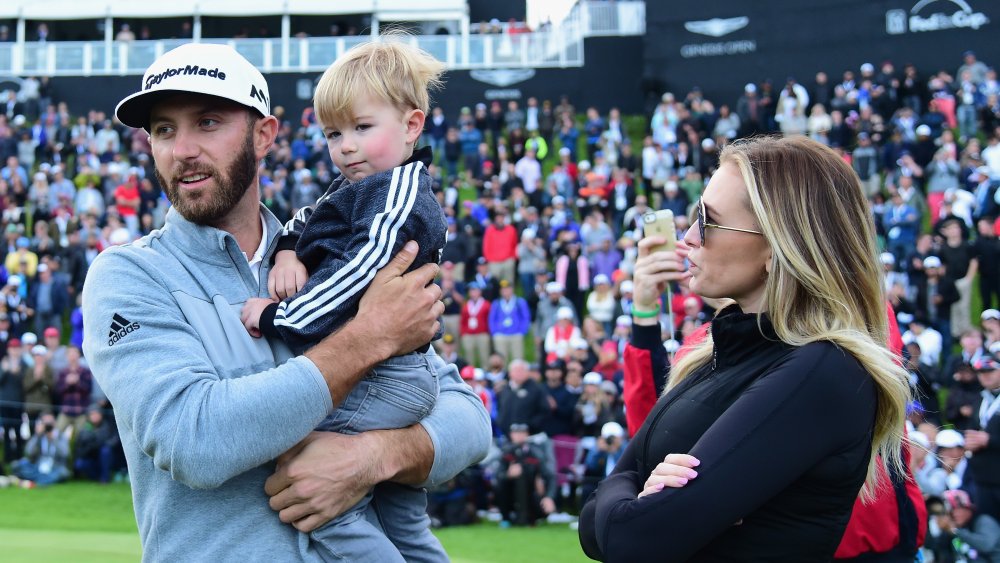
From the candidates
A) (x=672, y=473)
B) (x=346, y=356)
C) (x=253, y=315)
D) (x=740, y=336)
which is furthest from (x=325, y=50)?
(x=672, y=473)

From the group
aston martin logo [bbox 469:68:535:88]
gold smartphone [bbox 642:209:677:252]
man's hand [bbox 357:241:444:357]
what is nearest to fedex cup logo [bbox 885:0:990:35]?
aston martin logo [bbox 469:68:535:88]

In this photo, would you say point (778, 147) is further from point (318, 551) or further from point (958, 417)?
point (958, 417)

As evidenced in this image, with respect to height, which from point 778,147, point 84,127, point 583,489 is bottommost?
point 583,489

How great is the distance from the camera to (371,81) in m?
3.14

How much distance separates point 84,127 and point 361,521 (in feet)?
82.4

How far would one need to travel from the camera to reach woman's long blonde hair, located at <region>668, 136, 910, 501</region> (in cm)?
244

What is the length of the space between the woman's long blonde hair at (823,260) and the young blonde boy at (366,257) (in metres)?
0.87

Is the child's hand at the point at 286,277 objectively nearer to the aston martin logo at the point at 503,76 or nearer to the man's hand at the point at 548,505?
the man's hand at the point at 548,505

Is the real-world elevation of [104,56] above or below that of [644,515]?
above

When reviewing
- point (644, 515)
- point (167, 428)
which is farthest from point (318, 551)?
point (644, 515)

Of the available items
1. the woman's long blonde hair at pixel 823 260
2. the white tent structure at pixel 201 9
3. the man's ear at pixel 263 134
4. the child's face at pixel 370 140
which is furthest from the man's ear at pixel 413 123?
the white tent structure at pixel 201 9

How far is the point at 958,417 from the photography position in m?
10.2

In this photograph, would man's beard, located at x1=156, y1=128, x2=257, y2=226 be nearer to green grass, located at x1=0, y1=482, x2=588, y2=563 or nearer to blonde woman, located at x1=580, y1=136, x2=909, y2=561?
blonde woman, located at x1=580, y1=136, x2=909, y2=561

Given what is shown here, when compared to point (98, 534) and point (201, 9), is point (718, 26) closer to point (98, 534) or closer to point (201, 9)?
point (98, 534)
